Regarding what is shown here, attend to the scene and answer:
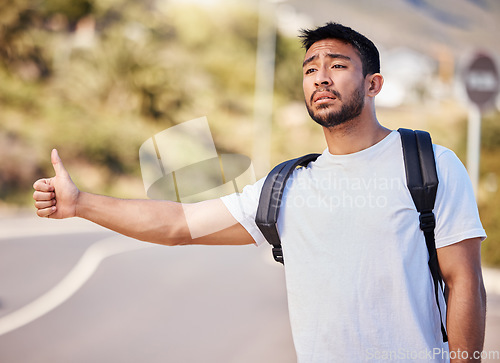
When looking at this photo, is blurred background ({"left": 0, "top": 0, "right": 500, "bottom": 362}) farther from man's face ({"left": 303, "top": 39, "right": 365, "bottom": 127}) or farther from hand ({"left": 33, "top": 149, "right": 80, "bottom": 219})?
hand ({"left": 33, "top": 149, "right": 80, "bottom": 219})

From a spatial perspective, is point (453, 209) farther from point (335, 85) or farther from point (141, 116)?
point (141, 116)

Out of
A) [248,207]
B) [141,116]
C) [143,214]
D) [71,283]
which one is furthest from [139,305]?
[141,116]

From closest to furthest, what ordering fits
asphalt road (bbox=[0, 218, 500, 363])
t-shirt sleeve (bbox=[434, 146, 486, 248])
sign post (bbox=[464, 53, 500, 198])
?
t-shirt sleeve (bbox=[434, 146, 486, 248]) < asphalt road (bbox=[0, 218, 500, 363]) < sign post (bbox=[464, 53, 500, 198])

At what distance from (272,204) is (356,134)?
42 centimetres

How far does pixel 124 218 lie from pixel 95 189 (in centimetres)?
2468

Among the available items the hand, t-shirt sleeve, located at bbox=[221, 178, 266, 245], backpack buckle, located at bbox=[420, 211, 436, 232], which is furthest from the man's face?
the hand

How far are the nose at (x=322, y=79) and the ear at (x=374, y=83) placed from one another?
18 cm

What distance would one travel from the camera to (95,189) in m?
26.0

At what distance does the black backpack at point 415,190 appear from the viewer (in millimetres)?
1905

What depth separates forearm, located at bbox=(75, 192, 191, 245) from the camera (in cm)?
224

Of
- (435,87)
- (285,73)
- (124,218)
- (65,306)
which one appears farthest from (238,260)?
(435,87)

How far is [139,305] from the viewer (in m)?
7.98

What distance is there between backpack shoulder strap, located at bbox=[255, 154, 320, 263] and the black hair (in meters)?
0.50

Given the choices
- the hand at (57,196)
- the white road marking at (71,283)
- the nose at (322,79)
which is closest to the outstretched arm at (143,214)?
the hand at (57,196)
